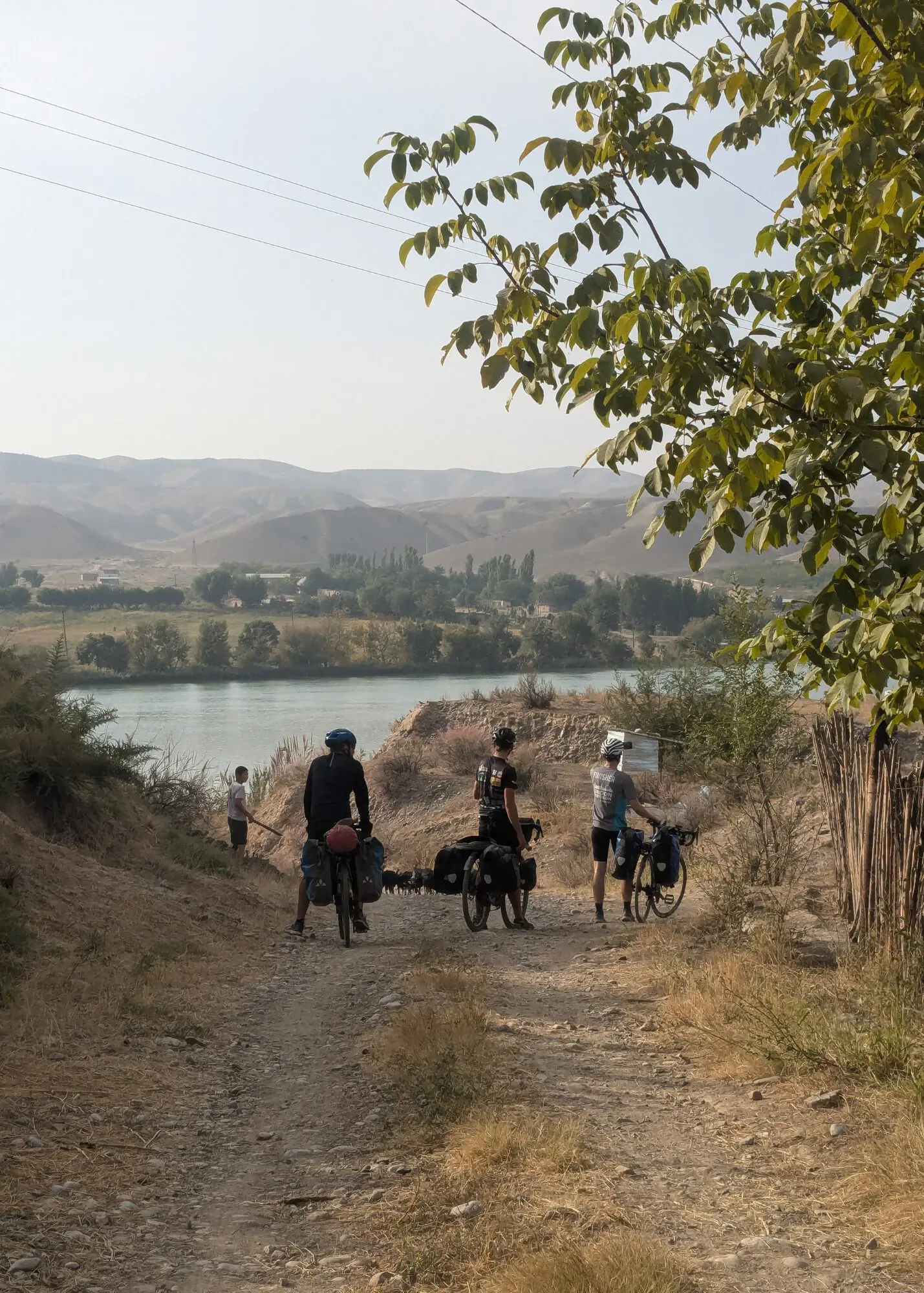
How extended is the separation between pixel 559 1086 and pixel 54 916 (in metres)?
5.29

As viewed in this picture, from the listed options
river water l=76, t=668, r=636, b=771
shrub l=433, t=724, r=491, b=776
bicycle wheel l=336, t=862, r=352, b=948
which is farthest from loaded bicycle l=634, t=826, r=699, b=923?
river water l=76, t=668, r=636, b=771

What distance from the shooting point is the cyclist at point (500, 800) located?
34.3ft

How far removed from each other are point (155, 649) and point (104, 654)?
4031 millimetres

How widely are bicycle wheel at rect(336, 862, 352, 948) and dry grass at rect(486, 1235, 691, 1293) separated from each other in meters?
6.55

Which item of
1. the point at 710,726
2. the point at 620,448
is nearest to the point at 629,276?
the point at 620,448

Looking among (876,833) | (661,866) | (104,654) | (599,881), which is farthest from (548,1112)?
(104,654)

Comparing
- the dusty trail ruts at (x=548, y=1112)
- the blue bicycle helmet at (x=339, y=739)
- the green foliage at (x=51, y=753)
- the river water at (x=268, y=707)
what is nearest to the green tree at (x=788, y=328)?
the dusty trail ruts at (x=548, y=1112)

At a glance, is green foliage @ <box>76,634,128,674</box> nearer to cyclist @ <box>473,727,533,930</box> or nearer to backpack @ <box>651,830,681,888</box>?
cyclist @ <box>473,727,533,930</box>

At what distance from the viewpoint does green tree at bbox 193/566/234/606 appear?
137625 millimetres

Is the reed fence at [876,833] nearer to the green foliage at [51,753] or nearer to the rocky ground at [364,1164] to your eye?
the rocky ground at [364,1164]

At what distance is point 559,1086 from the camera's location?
5934 millimetres

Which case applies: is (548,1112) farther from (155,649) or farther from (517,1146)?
(155,649)

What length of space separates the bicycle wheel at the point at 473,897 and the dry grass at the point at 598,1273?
6.74 m

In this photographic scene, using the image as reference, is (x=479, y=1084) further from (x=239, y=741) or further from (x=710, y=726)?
(x=239, y=741)
